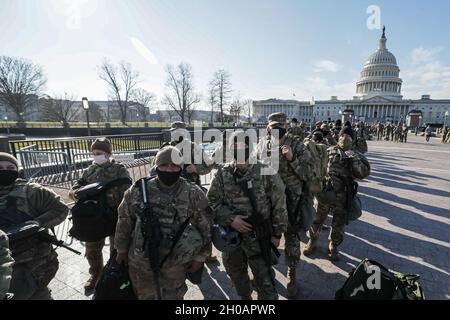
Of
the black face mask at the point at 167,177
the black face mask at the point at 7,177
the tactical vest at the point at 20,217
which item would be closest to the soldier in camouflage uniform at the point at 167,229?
the black face mask at the point at 167,177

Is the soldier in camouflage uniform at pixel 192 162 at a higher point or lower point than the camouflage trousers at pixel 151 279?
higher

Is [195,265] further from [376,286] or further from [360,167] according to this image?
[360,167]

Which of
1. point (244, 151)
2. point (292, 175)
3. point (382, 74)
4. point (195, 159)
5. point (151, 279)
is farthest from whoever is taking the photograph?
point (382, 74)

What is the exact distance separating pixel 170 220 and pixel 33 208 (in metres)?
1.50

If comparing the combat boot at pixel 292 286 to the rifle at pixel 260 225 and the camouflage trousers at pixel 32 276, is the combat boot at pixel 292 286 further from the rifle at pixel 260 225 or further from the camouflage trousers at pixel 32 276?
the camouflage trousers at pixel 32 276

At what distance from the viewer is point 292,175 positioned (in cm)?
332

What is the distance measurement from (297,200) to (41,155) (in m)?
8.14

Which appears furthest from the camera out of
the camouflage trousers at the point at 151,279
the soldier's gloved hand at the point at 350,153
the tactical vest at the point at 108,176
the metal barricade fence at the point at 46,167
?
the metal barricade fence at the point at 46,167

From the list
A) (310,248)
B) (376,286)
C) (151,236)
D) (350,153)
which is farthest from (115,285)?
(350,153)

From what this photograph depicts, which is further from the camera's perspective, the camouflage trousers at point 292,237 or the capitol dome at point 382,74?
the capitol dome at point 382,74

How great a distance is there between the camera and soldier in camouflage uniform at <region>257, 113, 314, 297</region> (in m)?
3.21

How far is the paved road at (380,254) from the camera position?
3285mm

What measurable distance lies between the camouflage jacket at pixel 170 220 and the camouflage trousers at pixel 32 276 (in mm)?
834

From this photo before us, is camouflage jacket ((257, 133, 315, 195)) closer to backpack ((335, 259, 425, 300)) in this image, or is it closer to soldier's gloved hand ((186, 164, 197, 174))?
soldier's gloved hand ((186, 164, 197, 174))
